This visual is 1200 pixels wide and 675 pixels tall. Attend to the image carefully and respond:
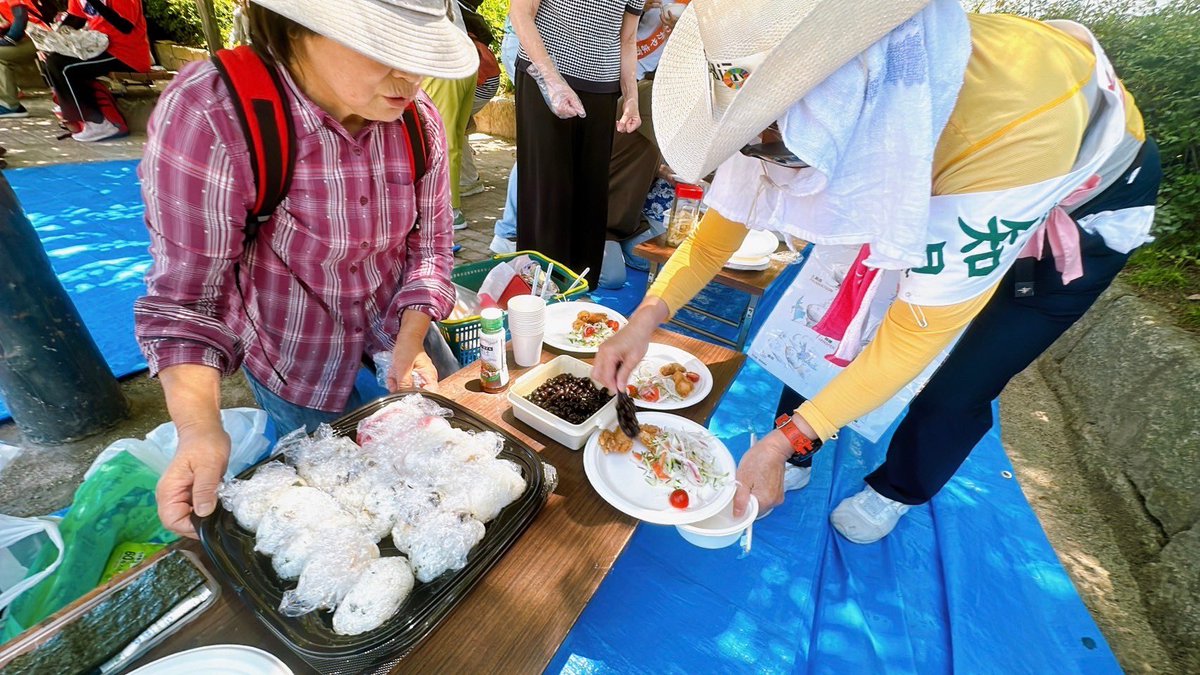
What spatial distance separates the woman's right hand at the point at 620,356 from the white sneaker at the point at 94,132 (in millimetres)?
8099

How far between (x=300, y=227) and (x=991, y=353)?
2.12 m

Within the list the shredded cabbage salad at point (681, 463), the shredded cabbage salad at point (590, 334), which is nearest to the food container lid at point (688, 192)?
the shredded cabbage salad at point (590, 334)

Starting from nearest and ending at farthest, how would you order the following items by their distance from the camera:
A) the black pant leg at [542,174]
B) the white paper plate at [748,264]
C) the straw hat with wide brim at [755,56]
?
the straw hat with wide brim at [755,56] → the white paper plate at [748,264] → the black pant leg at [542,174]

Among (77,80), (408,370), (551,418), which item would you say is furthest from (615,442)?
(77,80)

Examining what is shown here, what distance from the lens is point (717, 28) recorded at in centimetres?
90

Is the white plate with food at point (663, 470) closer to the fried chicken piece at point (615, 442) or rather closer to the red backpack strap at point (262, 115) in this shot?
the fried chicken piece at point (615, 442)

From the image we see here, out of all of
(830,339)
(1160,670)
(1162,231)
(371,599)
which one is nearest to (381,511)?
(371,599)

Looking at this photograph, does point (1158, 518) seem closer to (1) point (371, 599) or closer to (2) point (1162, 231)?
(2) point (1162, 231)

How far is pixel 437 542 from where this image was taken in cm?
95

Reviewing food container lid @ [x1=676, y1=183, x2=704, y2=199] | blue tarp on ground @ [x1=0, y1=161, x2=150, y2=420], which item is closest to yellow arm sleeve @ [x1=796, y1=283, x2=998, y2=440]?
food container lid @ [x1=676, y1=183, x2=704, y2=199]

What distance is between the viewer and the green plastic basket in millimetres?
2086

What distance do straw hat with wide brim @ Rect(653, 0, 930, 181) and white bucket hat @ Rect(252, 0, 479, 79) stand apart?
20.9 inches

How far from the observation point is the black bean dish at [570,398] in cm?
142

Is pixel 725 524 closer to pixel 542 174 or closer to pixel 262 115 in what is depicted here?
pixel 262 115
